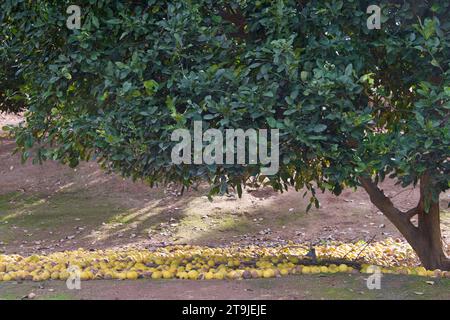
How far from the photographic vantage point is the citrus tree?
14.8 ft

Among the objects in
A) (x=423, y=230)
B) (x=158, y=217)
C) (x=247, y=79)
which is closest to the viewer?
(x=247, y=79)

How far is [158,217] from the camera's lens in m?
12.2

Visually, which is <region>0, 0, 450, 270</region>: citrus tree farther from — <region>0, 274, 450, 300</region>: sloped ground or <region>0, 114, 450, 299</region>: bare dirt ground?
<region>0, 114, 450, 299</region>: bare dirt ground

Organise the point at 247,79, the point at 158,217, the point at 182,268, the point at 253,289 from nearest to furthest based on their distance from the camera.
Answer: the point at 247,79 < the point at 253,289 < the point at 182,268 < the point at 158,217

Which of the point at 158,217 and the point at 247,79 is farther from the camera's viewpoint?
the point at 158,217

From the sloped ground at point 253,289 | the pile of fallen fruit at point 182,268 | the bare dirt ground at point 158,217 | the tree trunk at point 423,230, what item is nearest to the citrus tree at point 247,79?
the sloped ground at point 253,289

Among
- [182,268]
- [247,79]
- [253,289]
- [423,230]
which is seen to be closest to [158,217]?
[182,268]

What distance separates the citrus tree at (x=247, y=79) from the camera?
4.50 metres

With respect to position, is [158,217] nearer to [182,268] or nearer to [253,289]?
[182,268]

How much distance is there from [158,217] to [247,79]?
7891 mm

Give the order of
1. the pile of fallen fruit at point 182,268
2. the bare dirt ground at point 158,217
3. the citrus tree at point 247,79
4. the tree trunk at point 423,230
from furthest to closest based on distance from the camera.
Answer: the bare dirt ground at point 158,217 → the tree trunk at point 423,230 → the pile of fallen fruit at point 182,268 → the citrus tree at point 247,79

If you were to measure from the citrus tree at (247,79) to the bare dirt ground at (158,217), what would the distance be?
215 inches

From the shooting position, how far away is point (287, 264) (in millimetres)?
6266

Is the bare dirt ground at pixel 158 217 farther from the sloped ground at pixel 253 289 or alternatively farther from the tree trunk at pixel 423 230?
the sloped ground at pixel 253 289
